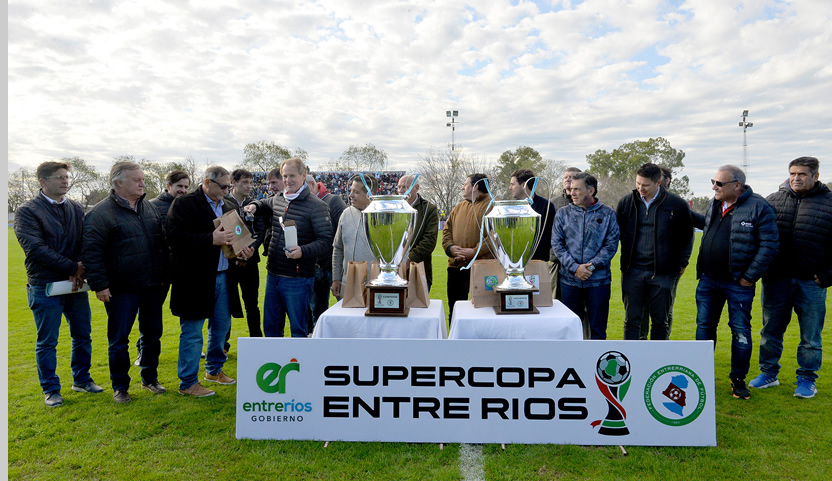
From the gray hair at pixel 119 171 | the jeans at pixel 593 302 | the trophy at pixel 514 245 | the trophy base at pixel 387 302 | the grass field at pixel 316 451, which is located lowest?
the grass field at pixel 316 451

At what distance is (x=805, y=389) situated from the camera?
3.89 m

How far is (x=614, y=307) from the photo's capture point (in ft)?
25.9

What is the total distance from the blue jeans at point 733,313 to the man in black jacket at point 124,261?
4299mm

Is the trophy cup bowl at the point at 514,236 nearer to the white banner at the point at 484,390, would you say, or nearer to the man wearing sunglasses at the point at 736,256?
the white banner at the point at 484,390

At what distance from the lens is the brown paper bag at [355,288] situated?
10.5ft

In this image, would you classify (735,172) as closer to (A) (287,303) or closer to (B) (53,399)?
(A) (287,303)

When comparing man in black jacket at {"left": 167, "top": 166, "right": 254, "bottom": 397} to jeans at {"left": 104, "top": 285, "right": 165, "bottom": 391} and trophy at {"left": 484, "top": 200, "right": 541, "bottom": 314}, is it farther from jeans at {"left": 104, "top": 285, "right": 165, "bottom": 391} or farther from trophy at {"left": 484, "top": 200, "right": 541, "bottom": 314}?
trophy at {"left": 484, "top": 200, "right": 541, "bottom": 314}

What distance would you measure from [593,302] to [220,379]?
3.27 meters

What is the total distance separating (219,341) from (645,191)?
12.7 ft

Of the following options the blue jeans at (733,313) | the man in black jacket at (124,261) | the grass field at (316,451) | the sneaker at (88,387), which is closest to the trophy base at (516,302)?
the grass field at (316,451)

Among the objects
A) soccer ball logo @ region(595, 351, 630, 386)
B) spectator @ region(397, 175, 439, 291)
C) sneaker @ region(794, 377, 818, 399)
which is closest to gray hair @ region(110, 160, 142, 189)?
spectator @ region(397, 175, 439, 291)

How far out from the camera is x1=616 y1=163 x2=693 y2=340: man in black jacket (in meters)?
4.03

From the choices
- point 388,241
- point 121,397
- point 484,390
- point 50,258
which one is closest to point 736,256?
point 484,390

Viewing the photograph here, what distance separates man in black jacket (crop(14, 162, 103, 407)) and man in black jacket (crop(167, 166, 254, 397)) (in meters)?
0.83
